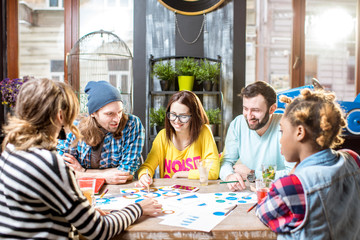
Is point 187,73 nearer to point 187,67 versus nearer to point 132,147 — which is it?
point 187,67

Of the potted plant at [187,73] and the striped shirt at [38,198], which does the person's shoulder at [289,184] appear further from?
the potted plant at [187,73]

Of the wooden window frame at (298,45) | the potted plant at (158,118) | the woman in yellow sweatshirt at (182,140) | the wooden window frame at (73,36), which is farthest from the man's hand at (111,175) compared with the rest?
the wooden window frame at (298,45)

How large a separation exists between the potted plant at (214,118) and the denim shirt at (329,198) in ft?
7.22

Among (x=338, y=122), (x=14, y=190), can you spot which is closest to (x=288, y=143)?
(x=338, y=122)

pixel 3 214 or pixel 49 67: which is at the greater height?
pixel 49 67

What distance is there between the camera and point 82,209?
1.08 meters

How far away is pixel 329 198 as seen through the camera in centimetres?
109

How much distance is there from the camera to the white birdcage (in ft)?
12.4

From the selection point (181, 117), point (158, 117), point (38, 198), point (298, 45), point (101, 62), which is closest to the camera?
point (38, 198)

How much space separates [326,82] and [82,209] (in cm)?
423

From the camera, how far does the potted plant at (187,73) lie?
3.43 meters

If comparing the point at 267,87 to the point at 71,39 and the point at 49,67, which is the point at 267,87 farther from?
the point at 49,67

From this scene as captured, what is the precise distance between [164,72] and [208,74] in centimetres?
46

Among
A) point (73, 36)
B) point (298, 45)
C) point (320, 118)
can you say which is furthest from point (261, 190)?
point (73, 36)
